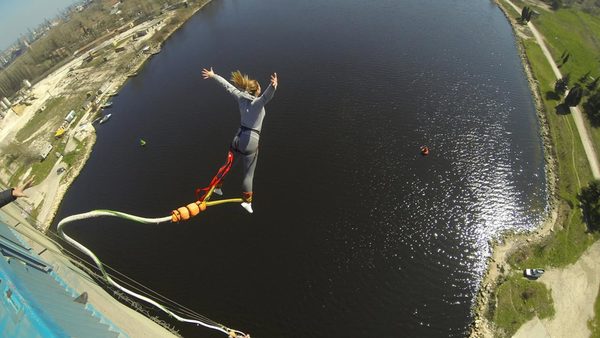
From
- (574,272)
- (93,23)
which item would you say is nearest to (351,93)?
(574,272)

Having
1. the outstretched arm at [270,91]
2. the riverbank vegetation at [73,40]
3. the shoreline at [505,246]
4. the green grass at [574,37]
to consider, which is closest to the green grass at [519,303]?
the shoreline at [505,246]

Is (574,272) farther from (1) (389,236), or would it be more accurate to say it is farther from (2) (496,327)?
(1) (389,236)

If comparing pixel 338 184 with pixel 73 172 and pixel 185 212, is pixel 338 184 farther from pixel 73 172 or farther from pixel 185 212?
pixel 73 172

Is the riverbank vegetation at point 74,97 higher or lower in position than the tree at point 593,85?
lower

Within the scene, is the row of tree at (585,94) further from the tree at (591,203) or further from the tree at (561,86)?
the tree at (591,203)

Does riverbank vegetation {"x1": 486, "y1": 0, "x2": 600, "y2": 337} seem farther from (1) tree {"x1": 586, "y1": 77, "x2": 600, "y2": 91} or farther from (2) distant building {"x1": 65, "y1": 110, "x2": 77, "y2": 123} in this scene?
(2) distant building {"x1": 65, "y1": 110, "x2": 77, "y2": 123}
